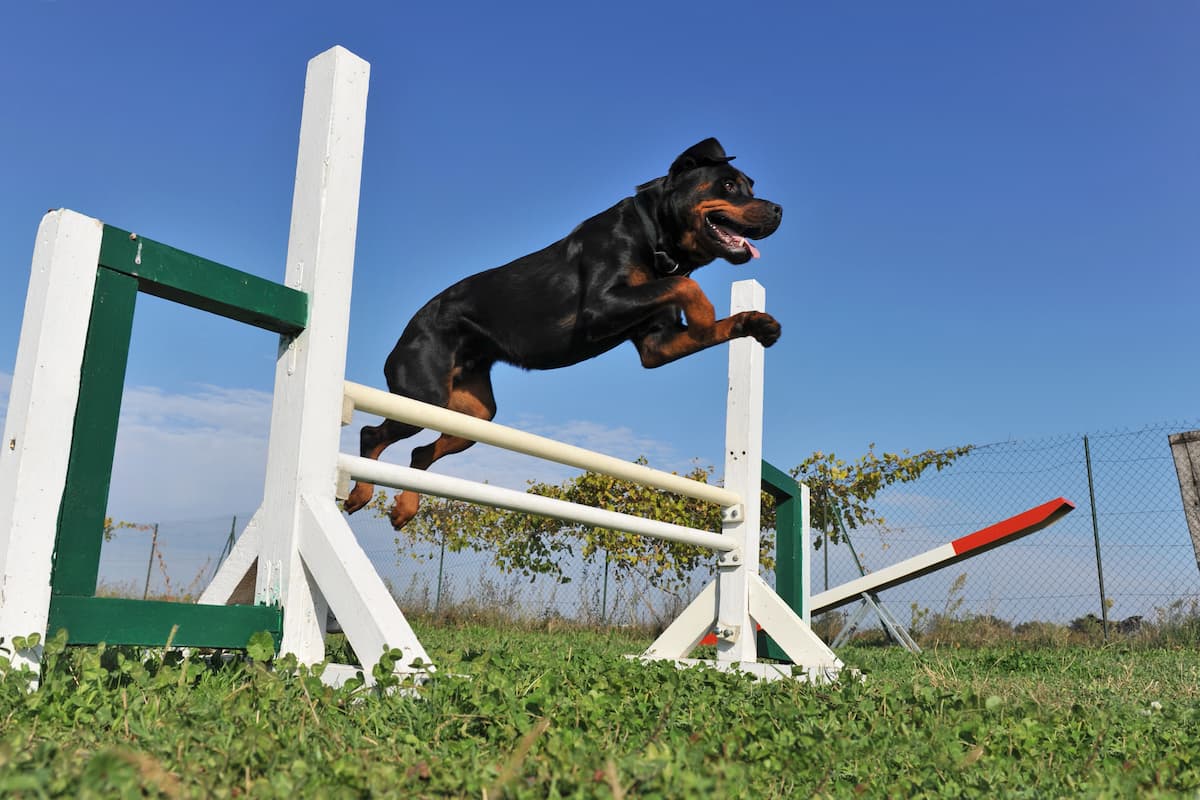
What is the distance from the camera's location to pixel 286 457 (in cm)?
196

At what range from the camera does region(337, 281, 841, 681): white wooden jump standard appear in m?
2.50

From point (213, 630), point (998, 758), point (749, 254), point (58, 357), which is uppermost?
point (749, 254)

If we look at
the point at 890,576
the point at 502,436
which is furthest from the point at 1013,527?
the point at 502,436

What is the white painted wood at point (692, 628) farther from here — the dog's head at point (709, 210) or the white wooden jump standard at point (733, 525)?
the dog's head at point (709, 210)

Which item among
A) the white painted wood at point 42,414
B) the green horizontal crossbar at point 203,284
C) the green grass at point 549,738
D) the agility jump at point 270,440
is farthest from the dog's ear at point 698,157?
the white painted wood at point 42,414

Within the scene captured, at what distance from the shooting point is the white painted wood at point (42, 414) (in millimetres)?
1593

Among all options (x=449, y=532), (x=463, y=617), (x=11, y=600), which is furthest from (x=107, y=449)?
(x=449, y=532)

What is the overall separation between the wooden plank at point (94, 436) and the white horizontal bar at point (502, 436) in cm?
47

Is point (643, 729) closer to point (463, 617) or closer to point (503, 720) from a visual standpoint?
point (503, 720)

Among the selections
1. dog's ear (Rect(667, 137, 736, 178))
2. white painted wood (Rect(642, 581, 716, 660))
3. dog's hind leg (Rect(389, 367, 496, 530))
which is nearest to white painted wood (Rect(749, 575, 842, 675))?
white painted wood (Rect(642, 581, 716, 660))

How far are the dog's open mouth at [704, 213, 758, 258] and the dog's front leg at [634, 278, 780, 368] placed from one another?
275 millimetres

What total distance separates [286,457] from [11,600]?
56 cm

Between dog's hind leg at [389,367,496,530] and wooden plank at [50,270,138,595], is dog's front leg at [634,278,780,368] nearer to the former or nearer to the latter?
dog's hind leg at [389,367,496,530]

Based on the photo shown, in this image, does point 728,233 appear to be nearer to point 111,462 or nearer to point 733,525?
point 733,525
